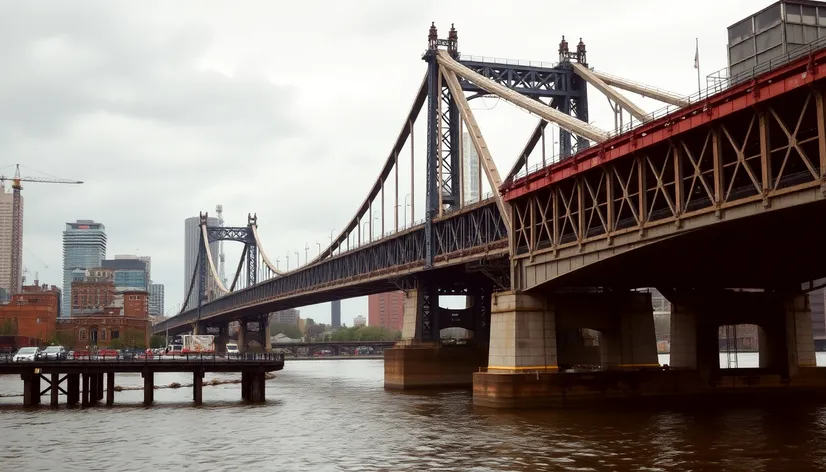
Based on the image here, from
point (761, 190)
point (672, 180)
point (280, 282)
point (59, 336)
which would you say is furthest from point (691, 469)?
point (59, 336)

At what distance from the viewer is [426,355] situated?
286ft

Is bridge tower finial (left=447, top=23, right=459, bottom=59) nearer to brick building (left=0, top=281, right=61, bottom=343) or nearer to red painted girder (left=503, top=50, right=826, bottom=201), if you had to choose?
red painted girder (left=503, top=50, right=826, bottom=201)

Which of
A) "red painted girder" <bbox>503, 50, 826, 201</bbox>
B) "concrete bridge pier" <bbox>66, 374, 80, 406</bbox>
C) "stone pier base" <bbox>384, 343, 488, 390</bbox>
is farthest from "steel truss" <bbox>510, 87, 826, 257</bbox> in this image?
"concrete bridge pier" <bbox>66, 374, 80, 406</bbox>

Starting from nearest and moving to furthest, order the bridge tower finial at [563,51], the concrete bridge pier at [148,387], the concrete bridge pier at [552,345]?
the concrete bridge pier at [552,345]
the concrete bridge pier at [148,387]
the bridge tower finial at [563,51]

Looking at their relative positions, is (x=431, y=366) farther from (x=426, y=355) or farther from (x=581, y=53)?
(x=581, y=53)

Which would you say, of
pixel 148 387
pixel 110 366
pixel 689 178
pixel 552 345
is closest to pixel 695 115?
pixel 689 178

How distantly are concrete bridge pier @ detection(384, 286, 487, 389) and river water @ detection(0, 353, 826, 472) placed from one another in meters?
20.7

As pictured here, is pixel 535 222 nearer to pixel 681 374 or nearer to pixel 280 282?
pixel 681 374

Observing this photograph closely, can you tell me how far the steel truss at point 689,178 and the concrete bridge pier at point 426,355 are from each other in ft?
87.1

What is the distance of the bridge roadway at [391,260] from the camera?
7362 centimetres

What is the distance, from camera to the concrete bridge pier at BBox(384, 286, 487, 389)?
8650cm

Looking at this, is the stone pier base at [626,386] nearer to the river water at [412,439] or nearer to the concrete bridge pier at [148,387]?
the river water at [412,439]

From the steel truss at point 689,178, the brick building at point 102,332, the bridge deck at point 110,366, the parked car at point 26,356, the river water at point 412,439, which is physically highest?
the steel truss at point 689,178

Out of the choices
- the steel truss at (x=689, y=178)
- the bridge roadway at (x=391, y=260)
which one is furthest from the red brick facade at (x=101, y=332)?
the steel truss at (x=689, y=178)
